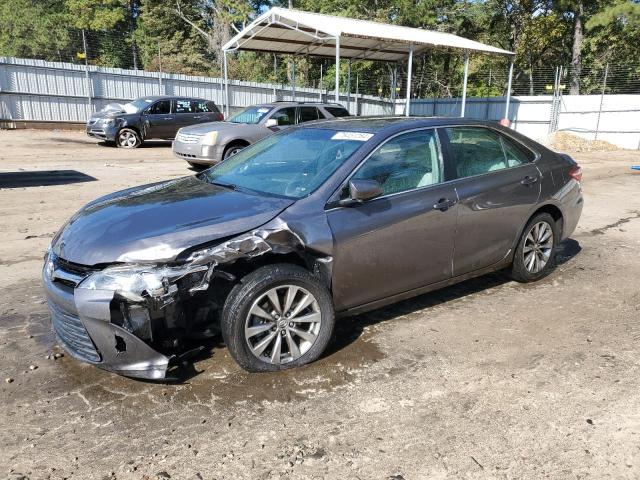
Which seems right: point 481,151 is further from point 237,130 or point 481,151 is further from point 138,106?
point 138,106

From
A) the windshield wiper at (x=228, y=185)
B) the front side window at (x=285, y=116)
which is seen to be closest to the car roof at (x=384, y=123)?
the windshield wiper at (x=228, y=185)

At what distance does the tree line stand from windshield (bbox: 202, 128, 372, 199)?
854 inches

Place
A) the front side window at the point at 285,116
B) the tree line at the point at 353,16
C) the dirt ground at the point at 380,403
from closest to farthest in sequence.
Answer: the dirt ground at the point at 380,403, the front side window at the point at 285,116, the tree line at the point at 353,16

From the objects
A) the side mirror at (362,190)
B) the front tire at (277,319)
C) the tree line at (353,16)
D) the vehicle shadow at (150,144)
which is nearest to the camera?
the front tire at (277,319)

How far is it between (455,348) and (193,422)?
191 cm

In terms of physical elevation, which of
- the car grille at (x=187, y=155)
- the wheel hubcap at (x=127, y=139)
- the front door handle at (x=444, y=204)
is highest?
the front door handle at (x=444, y=204)

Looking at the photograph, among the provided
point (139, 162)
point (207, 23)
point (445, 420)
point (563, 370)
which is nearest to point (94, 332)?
point (445, 420)

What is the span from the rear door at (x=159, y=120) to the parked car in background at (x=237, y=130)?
569 cm

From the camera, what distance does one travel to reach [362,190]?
3529 millimetres

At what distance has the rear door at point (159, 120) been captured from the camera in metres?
17.3

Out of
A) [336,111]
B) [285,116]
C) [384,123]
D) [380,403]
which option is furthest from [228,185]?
[336,111]

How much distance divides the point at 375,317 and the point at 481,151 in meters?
1.71

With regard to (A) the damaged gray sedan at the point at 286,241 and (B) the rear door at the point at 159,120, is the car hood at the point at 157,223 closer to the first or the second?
(A) the damaged gray sedan at the point at 286,241

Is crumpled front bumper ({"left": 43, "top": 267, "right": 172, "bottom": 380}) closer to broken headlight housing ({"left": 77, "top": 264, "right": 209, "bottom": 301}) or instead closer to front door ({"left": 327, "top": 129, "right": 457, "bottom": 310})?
broken headlight housing ({"left": 77, "top": 264, "right": 209, "bottom": 301})
